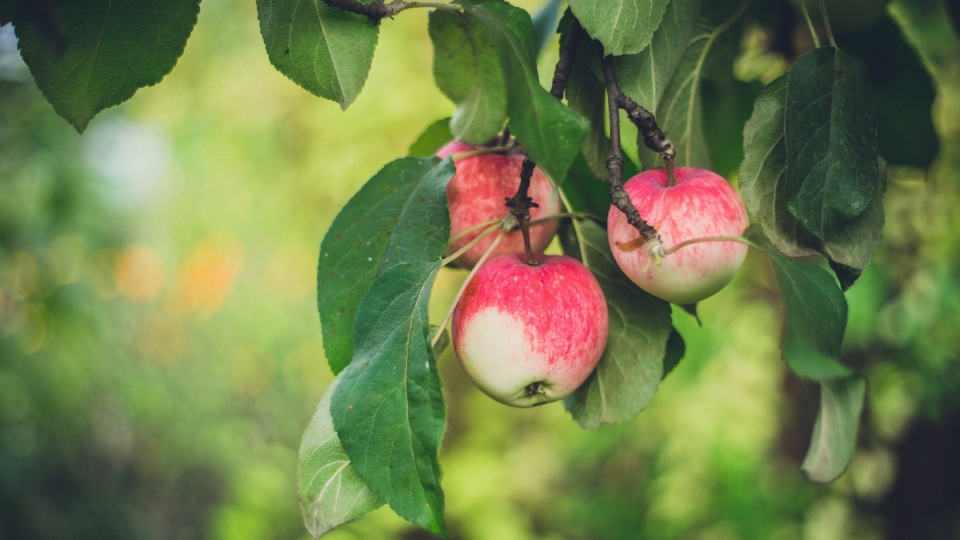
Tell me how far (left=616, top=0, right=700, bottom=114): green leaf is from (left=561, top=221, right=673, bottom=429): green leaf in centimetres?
10

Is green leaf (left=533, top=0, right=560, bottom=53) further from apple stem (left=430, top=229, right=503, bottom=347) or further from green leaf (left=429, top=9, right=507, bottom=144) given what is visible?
apple stem (left=430, top=229, right=503, bottom=347)

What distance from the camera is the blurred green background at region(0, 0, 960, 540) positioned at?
1534mm

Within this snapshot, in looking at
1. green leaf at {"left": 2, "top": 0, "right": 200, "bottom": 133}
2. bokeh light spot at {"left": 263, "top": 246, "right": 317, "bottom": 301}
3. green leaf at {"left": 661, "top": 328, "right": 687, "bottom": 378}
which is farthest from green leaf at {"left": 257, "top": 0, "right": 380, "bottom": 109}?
bokeh light spot at {"left": 263, "top": 246, "right": 317, "bottom": 301}

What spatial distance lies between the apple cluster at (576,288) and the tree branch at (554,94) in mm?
24

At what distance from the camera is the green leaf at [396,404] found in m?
0.31

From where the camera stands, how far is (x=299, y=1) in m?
0.39

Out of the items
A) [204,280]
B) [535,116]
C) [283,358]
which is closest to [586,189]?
[535,116]

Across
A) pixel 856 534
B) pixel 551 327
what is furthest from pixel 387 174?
pixel 856 534

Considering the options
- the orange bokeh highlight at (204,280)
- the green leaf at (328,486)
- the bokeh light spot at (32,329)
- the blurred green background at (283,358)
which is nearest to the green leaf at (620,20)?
the green leaf at (328,486)

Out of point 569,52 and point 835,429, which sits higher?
point 569,52

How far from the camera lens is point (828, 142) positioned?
36 centimetres

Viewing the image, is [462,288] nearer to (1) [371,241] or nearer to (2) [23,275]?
(1) [371,241]

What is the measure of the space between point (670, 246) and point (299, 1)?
256mm

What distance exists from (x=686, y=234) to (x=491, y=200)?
0.14 metres
